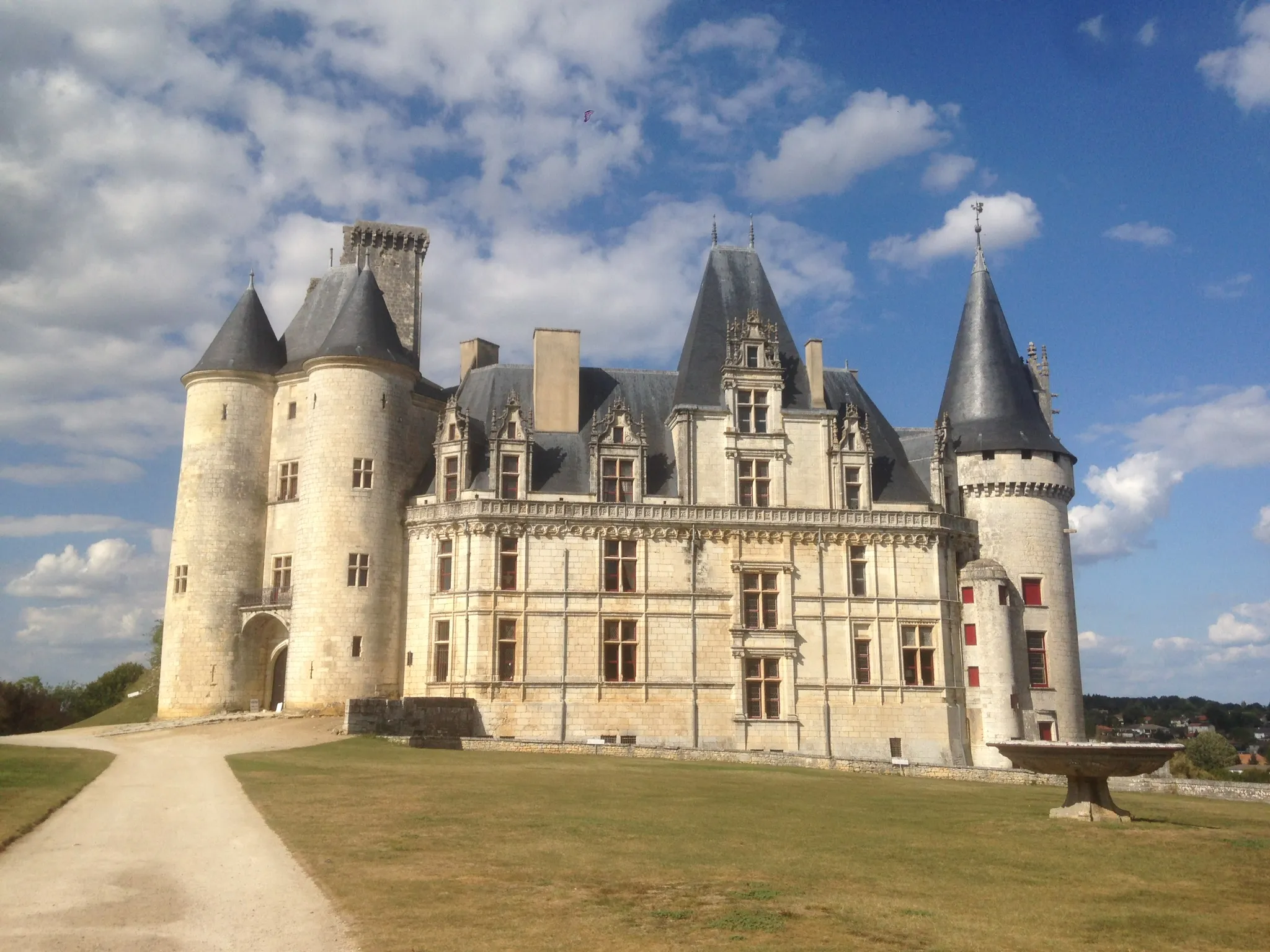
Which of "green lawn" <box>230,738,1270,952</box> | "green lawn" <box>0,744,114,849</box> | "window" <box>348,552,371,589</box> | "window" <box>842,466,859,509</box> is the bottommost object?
"green lawn" <box>230,738,1270,952</box>

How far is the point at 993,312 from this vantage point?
4153 centimetres

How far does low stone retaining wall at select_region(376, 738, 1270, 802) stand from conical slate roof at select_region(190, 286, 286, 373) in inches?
628

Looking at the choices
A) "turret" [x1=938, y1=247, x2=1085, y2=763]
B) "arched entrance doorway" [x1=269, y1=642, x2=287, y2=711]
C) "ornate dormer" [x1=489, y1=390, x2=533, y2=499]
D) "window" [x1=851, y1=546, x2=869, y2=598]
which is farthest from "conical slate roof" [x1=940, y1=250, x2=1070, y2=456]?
"arched entrance doorway" [x1=269, y1=642, x2=287, y2=711]

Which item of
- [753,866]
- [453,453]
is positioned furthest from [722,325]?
[753,866]

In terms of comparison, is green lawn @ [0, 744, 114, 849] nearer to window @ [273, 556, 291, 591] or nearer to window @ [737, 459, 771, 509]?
window @ [273, 556, 291, 591]

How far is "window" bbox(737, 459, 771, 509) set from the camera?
37156 millimetres

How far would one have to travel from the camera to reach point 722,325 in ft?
131

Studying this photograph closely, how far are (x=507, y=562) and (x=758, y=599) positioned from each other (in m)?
8.55

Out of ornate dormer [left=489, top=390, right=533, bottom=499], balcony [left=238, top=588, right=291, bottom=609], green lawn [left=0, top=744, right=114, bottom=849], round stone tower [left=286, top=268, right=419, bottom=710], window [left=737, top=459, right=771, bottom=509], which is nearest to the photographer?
green lawn [left=0, top=744, right=114, bottom=849]

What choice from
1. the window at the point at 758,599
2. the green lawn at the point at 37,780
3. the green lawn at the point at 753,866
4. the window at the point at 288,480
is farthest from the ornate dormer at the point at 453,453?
the green lawn at the point at 753,866

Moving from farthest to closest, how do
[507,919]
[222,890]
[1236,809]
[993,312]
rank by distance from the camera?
[993,312] < [1236,809] < [222,890] < [507,919]

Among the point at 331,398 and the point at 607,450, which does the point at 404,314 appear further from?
the point at 607,450

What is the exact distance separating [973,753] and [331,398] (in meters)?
24.9

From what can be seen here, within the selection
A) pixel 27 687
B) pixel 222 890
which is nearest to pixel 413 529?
pixel 222 890
